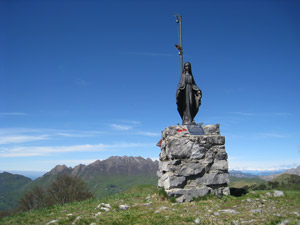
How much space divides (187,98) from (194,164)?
3340mm

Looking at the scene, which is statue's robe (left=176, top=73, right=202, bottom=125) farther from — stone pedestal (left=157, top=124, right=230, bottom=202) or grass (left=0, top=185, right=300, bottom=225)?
grass (left=0, top=185, right=300, bottom=225)

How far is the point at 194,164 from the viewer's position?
9.43m

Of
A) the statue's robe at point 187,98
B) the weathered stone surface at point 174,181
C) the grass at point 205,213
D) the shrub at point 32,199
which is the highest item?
the statue's robe at point 187,98

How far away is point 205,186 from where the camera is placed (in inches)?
369

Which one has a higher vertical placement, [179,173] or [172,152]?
[172,152]

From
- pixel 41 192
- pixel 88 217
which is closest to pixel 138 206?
pixel 88 217

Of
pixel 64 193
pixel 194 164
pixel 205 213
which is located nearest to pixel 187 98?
pixel 194 164

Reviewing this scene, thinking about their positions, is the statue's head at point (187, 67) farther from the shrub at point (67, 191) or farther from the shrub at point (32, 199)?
the shrub at point (32, 199)

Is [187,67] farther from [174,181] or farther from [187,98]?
[174,181]

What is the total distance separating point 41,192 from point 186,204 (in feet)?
120

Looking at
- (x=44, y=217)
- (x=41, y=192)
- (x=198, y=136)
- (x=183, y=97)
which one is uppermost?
(x=183, y=97)

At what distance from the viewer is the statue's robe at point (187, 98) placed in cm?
1112

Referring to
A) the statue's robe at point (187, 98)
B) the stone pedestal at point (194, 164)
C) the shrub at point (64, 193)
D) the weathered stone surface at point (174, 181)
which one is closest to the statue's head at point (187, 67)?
the statue's robe at point (187, 98)

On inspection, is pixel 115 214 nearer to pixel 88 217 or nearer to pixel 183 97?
pixel 88 217
